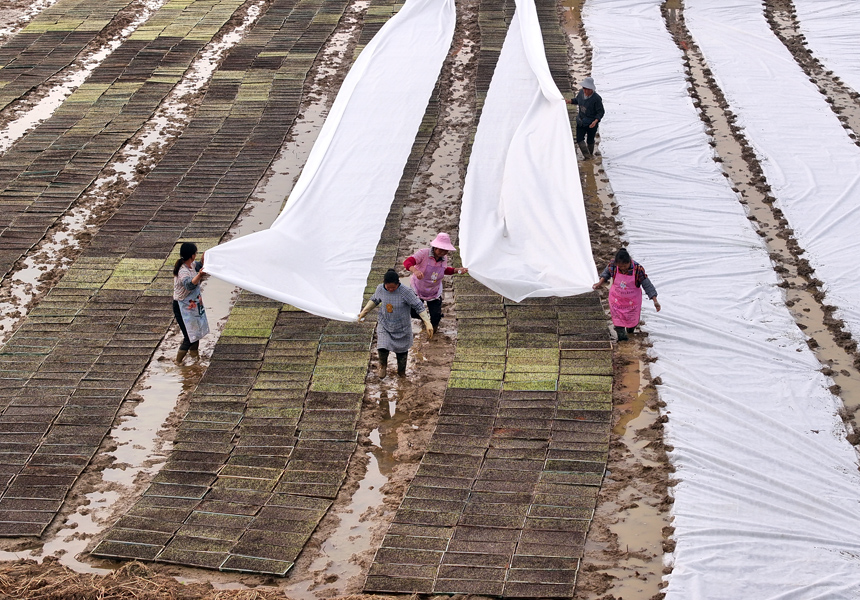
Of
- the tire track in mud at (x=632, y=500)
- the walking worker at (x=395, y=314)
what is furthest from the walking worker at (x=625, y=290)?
the walking worker at (x=395, y=314)

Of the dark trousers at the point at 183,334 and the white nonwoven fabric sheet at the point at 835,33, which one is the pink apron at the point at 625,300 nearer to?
the dark trousers at the point at 183,334

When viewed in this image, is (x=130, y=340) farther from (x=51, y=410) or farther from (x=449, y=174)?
(x=449, y=174)

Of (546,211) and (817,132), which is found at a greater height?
(546,211)

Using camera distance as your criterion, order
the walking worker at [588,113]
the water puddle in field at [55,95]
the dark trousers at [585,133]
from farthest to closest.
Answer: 1. the water puddle in field at [55,95]
2. the dark trousers at [585,133]
3. the walking worker at [588,113]

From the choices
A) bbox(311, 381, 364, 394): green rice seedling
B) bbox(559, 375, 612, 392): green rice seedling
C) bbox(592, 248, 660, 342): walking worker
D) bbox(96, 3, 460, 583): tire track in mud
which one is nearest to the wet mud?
bbox(96, 3, 460, 583): tire track in mud

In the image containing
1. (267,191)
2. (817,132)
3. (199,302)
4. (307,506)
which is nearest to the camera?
(307,506)

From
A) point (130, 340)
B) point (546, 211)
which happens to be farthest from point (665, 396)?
point (130, 340)
